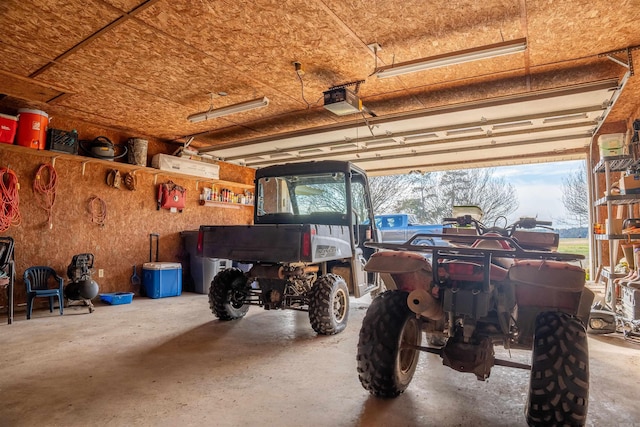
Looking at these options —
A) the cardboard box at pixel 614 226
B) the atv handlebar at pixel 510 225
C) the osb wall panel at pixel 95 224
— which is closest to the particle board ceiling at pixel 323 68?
the osb wall panel at pixel 95 224

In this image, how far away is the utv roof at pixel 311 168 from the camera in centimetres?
412

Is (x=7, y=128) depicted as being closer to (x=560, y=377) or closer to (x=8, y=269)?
(x=8, y=269)

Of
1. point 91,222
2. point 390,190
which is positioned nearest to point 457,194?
point 390,190

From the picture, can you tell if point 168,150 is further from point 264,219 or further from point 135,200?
point 264,219

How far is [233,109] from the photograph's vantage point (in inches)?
174

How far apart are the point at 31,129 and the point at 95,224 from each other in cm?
158

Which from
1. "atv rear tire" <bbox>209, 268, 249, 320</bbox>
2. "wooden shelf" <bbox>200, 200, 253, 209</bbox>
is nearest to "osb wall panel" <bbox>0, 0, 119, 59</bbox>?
"atv rear tire" <bbox>209, 268, 249, 320</bbox>

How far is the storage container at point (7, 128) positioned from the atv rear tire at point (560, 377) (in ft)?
19.3

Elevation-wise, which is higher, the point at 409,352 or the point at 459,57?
the point at 459,57

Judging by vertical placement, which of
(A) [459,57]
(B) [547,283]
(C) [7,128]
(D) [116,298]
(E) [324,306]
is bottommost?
(D) [116,298]

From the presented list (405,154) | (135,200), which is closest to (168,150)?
(135,200)

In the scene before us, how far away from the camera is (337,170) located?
13.5 feet

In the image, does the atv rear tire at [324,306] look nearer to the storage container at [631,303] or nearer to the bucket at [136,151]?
the storage container at [631,303]

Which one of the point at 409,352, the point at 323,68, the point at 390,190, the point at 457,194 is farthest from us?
the point at 390,190
